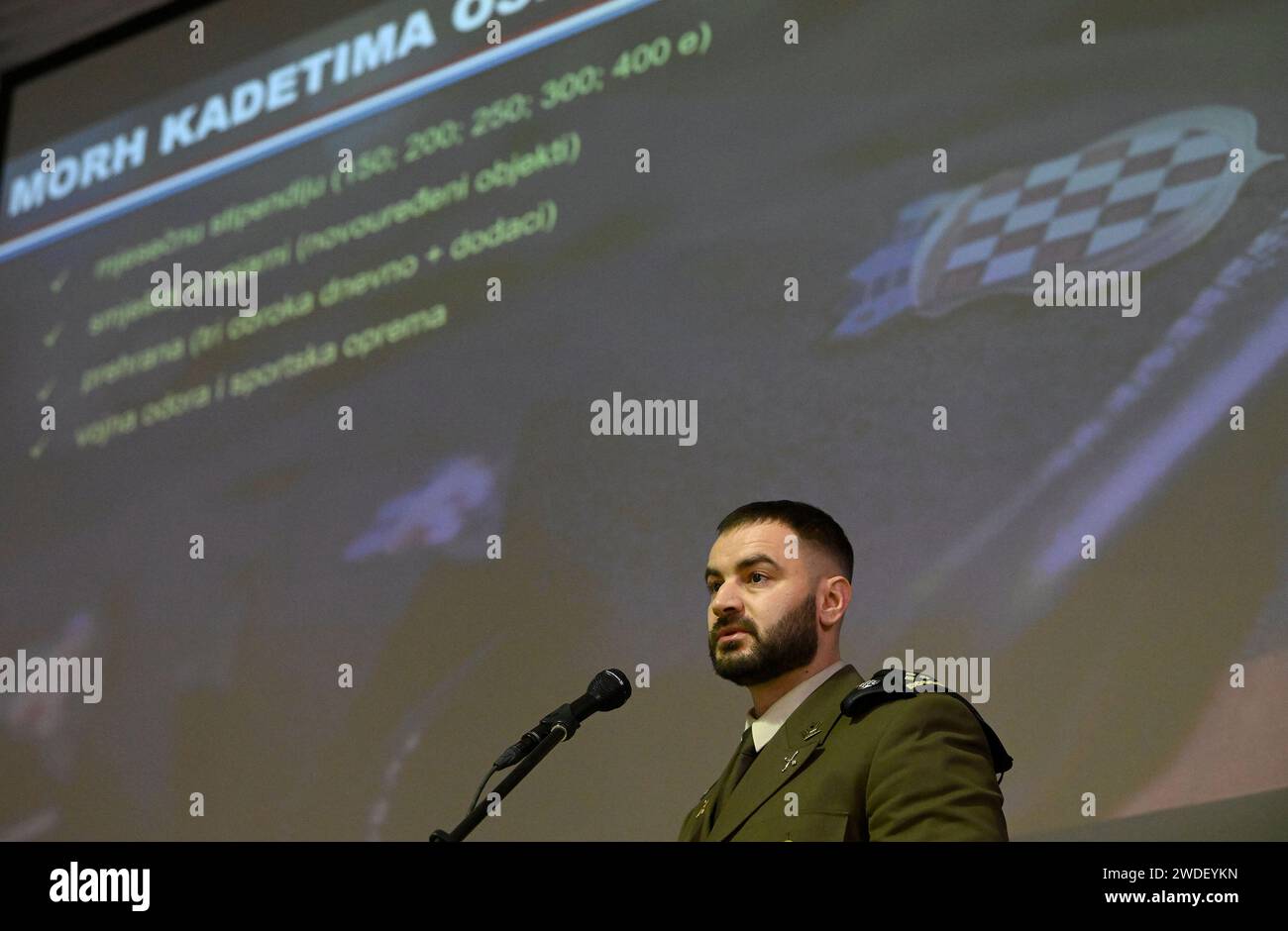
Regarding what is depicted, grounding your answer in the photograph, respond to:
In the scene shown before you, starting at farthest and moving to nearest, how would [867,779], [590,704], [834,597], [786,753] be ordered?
[834,597] → [786,753] → [590,704] → [867,779]

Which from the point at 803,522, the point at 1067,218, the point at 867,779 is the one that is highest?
the point at 1067,218

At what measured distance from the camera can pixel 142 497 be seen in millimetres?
3744

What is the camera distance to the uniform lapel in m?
2.22

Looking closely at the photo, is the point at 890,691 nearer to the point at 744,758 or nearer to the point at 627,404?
the point at 744,758

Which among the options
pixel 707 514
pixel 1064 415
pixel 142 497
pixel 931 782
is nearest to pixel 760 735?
pixel 931 782

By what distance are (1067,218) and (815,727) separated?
4.77 feet

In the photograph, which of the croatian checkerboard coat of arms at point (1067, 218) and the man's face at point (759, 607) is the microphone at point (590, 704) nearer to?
the man's face at point (759, 607)

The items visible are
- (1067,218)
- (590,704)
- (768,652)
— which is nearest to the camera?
(590,704)

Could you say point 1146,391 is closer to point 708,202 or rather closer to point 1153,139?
point 1153,139

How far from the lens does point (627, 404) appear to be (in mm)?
3367

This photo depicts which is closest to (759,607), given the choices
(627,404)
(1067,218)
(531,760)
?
(531,760)

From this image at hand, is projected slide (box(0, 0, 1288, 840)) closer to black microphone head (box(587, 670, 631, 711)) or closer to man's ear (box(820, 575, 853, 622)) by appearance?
man's ear (box(820, 575, 853, 622))

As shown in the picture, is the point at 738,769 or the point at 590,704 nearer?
the point at 590,704

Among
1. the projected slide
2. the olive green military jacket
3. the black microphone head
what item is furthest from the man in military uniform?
the projected slide
